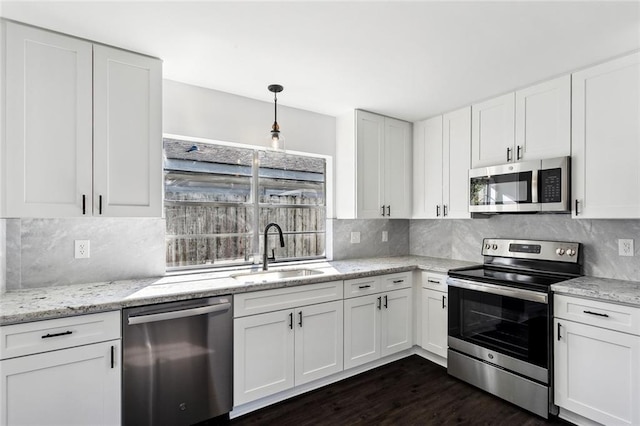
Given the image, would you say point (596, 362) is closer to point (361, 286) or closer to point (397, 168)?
point (361, 286)

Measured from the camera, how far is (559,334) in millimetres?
2166

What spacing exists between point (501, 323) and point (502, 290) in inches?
10.2

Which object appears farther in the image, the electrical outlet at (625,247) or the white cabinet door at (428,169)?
the white cabinet door at (428,169)

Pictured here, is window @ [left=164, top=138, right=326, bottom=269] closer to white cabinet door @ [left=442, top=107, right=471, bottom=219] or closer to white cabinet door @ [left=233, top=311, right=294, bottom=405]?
white cabinet door @ [left=233, top=311, right=294, bottom=405]

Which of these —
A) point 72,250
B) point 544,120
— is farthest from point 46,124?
point 544,120

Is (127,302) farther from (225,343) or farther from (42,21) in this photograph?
(42,21)

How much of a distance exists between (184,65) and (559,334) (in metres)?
3.07

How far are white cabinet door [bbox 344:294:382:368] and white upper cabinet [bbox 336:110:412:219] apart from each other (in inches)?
32.6

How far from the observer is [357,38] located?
1.89 m

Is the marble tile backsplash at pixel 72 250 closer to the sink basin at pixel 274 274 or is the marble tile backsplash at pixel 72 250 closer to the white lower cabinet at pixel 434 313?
the sink basin at pixel 274 274

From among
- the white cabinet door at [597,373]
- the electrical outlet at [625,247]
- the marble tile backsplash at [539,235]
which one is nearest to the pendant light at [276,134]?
the marble tile backsplash at [539,235]

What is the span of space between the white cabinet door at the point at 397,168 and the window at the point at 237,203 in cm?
67

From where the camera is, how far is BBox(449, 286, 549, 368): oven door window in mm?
2229

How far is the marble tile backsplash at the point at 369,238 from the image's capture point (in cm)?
345
